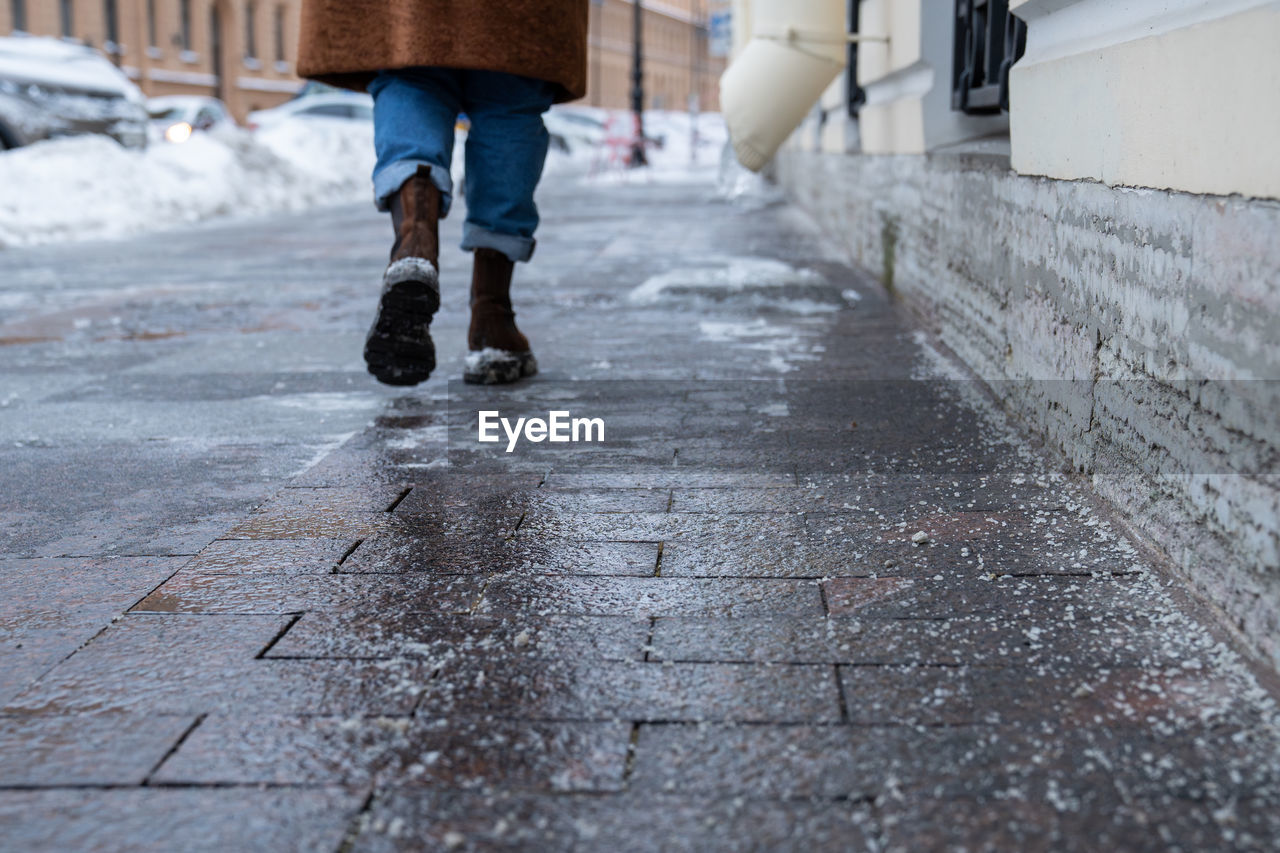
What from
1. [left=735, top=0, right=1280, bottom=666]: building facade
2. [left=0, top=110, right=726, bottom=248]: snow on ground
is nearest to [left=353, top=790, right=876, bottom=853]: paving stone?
[left=735, top=0, right=1280, bottom=666]: building facade

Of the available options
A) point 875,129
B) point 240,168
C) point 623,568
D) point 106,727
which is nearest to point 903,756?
point 623,568

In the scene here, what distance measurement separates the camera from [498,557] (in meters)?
2.45

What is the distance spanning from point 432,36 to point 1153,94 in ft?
6.36

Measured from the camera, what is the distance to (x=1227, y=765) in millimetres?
1602

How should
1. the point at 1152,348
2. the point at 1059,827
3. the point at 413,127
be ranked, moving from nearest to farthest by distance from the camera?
the point at 1059,827 < the point at 1152,348 < the point at 413,127

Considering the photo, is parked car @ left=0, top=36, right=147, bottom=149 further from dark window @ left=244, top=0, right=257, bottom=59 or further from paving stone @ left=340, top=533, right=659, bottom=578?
dark window @ left=244, top=0, right=257, bottom=59

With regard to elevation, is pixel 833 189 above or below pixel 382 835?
above

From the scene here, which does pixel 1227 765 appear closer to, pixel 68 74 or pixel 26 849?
pixel 26 849

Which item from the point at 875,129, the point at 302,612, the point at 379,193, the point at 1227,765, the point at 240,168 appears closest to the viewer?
the point at 1227,765

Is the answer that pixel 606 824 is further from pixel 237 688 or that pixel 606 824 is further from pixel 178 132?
pixel 178 132

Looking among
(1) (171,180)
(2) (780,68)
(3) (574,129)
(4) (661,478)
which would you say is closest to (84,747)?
(4) (661,478)

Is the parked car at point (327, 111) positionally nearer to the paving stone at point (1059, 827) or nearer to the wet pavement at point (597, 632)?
the wet pavement at point (597, 632)

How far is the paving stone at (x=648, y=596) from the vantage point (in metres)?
2.16

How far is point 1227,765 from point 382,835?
963mm
